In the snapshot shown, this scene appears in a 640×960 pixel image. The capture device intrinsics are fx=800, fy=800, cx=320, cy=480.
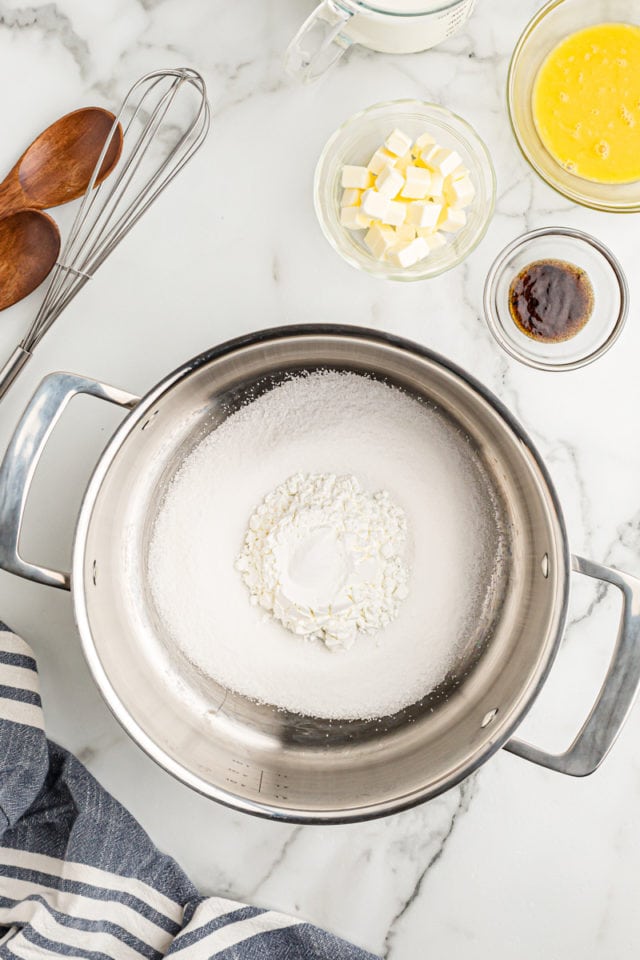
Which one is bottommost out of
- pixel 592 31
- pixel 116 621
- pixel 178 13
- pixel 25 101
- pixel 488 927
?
pixel 488 927

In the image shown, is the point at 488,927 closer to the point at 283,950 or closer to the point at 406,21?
the point at 283,950

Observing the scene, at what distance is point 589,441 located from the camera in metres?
0.90

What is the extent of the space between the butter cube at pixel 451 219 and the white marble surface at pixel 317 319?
0.04 metres

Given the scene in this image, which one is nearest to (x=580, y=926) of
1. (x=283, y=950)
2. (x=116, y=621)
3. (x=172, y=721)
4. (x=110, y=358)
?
(x=283, y=950)

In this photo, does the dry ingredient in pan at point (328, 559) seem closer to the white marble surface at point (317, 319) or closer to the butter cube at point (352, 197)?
the white marble surface at point (317, 319)

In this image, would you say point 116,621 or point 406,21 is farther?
point 116,621

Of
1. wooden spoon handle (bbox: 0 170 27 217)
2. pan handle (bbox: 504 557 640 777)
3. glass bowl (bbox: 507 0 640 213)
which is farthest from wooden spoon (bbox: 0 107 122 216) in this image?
pan handle (bbox: 504 557 640 777)

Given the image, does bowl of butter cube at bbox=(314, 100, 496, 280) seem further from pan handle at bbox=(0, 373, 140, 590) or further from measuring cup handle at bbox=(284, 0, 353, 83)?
pan handle at bbox=(0, 373, 140, 590)

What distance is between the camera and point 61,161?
0.89 metres

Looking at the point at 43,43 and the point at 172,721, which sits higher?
the point at 43,43

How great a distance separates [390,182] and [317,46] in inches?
7.0

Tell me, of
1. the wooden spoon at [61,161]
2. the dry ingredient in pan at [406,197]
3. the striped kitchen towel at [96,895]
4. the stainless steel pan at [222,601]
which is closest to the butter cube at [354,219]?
the dry ingredient in pan at [406,197]

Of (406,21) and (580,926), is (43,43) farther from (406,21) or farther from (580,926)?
(580,926)

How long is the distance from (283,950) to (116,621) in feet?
1.39
